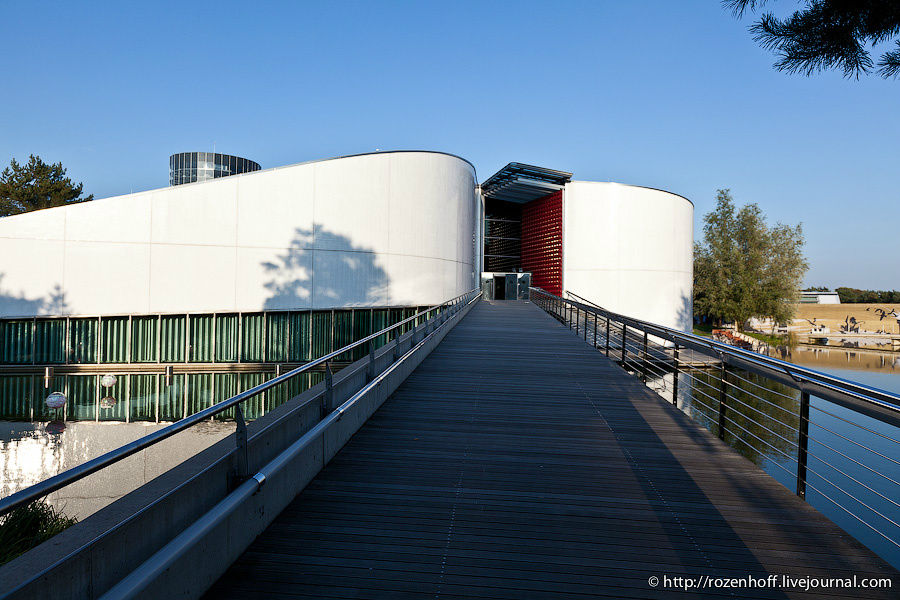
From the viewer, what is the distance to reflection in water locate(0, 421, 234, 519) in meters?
13.4

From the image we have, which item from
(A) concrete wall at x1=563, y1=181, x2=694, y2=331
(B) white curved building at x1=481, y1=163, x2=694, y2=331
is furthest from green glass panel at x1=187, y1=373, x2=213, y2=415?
Result: (A) concrete wall at x1=563, y1=181, x2=694, y2=331

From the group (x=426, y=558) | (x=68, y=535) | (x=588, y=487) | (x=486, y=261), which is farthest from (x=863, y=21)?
(x=486, y=261)

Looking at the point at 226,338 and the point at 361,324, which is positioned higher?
the point at 361,324

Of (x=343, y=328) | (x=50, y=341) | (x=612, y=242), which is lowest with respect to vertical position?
(x=50, y=341)

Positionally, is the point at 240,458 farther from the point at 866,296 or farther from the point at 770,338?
the point at 866,296

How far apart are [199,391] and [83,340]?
5.69m

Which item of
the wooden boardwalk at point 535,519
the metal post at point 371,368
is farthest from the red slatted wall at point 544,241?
the wooden boardwalk at point 535,519

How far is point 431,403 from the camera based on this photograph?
671cm

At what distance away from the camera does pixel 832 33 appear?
591 centimetres

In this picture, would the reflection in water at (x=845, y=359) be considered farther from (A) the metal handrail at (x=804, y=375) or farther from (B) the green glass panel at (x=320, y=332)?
(A) the metal handrail at (x=804, y=375)

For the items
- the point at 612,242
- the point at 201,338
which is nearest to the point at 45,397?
→ the point at 201,338

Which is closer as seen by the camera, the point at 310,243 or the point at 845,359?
the point at 310,243

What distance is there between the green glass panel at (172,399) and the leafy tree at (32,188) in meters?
30.9

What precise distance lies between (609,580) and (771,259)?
193ft
